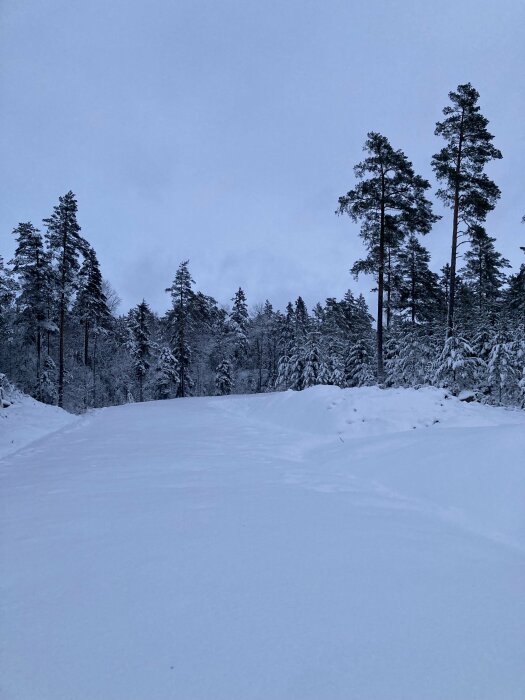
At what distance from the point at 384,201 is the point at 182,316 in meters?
21.9

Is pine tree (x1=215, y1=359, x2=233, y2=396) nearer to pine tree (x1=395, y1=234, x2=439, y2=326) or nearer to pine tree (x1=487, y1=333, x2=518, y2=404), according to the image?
pine tree (x1=395, y1=234, x2=439, y2=326)

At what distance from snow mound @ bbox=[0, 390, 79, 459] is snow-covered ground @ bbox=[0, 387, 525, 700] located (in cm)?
457

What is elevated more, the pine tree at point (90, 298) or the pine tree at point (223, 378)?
the pine tree at point (90, 298)

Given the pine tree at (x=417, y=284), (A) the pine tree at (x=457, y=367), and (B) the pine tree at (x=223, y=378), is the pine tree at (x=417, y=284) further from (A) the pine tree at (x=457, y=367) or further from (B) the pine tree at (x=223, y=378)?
(B) the pine tree at (x=223, y=378)

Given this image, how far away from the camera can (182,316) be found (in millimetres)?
33594

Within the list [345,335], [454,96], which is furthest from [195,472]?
[345,335]

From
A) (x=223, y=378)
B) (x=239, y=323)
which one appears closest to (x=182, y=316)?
(x=223, y=378)

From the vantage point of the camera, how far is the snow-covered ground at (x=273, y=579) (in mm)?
1743

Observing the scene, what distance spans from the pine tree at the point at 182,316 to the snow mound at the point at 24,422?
686 inches

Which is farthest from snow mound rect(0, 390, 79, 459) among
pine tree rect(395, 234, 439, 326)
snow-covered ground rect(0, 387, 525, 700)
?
pine tree rect(395, 234, 439, 326)

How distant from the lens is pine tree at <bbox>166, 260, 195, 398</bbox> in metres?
33.0

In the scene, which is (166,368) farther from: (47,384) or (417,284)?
(417,284)

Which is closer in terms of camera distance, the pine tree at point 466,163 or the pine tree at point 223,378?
the pine tree at point 466,163

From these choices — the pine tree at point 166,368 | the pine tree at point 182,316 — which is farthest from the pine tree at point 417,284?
the pine tree at point 166,368
